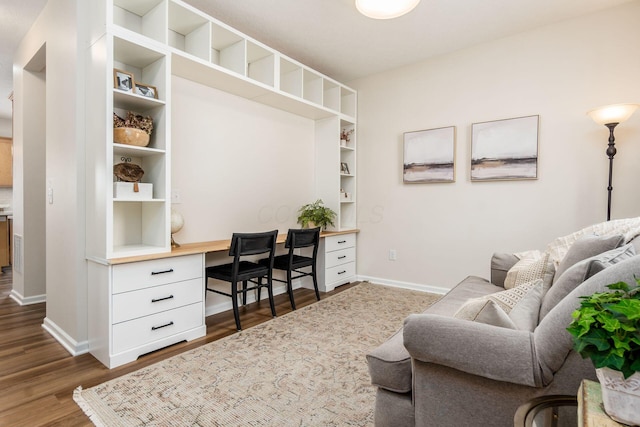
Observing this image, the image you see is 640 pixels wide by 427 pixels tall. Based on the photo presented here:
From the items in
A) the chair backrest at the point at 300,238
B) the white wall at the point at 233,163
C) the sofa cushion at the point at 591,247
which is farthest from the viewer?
the chair backrest at the point at 300,238

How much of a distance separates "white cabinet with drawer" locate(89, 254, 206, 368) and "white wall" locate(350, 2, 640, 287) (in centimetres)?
254

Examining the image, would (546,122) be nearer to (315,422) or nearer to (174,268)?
(315,422)

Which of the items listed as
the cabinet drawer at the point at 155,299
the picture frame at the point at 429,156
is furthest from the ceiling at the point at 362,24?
the cabinet drawer at the point at 155,299

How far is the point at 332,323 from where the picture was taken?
2947mm

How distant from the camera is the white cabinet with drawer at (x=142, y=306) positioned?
7.12 feet

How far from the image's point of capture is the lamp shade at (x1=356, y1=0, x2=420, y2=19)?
2.30 m

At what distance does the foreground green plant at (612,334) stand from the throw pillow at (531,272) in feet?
3.81

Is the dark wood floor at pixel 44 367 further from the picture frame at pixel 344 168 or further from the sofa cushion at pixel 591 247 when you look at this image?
the sofa cushion at pixel 591 247

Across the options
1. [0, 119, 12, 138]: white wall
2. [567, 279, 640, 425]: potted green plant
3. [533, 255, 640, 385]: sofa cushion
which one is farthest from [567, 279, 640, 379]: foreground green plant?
[0, 119, 12, 138]: white wall

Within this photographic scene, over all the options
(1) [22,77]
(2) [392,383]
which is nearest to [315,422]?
(2) [392,383]

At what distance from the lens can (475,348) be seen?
3.66 feet

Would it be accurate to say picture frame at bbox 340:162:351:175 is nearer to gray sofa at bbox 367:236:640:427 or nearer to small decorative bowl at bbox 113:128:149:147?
small decorative bowl at bbox 113:128:149:147

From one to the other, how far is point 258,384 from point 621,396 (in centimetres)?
171

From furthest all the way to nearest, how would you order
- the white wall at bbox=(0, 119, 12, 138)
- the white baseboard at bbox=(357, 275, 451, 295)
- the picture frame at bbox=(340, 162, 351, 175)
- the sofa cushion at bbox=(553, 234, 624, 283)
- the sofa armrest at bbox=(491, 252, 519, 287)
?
the white wall at bbox=(0, 119, 12, 138), the picture frame at bbox=(340, 162, 351, 175), the white baseboard at bbox=(357, 275, 451, 295), the sofa armrest at bbox=(491, 252, 519, 287), the sofa cushion at bbox=(553, 234, 624, 283)
